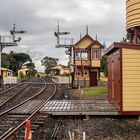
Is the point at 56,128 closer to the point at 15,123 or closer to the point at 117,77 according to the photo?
the point at 15,123

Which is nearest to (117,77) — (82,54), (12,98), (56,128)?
(56,128)

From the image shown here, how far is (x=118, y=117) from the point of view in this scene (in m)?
16.7

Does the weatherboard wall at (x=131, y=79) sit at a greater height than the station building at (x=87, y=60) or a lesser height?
lesser

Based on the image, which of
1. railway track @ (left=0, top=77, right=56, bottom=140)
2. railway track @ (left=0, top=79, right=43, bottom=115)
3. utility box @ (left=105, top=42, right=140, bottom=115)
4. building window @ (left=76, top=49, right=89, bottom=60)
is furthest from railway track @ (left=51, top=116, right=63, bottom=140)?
building window @ (left=76, top=49, right=89, bottom=60)

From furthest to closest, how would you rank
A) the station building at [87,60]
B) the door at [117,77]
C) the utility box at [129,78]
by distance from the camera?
the station building at [87,60] < the door at [117,77] < the utility box at [129,78]

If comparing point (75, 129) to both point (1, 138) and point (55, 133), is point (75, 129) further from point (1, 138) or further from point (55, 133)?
point (1, 138)

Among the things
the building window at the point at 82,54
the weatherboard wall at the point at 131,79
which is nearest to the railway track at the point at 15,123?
the weatherboard wall at the point at 131,79

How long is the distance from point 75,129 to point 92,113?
312cm

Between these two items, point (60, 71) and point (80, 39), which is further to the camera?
point (60, 71)

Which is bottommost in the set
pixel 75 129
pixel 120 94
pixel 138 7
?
pixel 75 129

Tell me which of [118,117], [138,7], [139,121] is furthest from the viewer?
[138,7]

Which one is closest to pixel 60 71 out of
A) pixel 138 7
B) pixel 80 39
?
pixel 80 39

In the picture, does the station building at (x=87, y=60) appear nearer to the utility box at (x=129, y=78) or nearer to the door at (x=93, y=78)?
the door at (x=93, y=78)

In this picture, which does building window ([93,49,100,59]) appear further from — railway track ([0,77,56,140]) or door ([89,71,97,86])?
railway track ([0,77,56,140])
